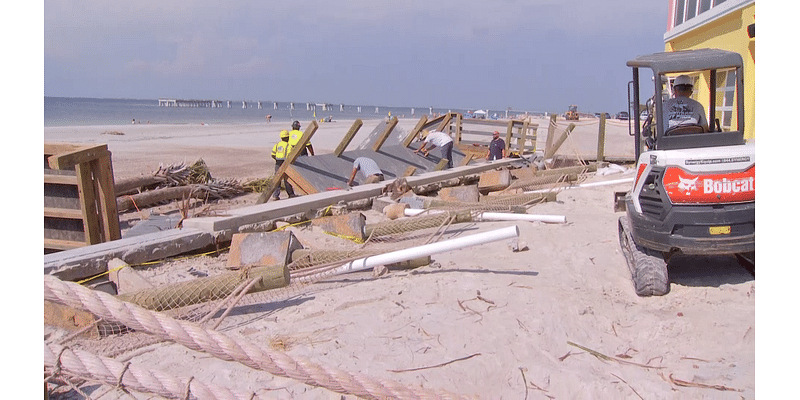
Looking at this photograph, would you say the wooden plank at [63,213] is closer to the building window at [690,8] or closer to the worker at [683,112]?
the worker at [683,112]

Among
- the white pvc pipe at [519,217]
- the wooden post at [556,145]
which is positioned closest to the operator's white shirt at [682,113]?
the white pvc pipe at [519,217]

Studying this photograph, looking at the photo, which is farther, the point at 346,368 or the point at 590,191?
the point at 590,191

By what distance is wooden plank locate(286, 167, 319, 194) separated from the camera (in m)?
11.3

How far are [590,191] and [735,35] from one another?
4433 mm

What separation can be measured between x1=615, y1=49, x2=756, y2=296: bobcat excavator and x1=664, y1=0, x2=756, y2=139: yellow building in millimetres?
4112

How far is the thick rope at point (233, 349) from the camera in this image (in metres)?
2.97

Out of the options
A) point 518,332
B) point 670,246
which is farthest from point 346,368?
point 670,246

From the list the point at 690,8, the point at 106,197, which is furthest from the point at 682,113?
the point at 690,8

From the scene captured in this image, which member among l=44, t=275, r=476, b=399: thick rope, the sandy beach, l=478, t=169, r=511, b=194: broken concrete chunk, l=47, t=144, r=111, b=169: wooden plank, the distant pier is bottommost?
the sandy beach

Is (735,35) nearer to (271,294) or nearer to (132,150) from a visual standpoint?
(271,294)

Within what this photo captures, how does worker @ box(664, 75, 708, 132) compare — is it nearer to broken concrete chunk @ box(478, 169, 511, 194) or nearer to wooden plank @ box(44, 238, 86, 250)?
wooden plank @ box(44, 238, 86, 250)

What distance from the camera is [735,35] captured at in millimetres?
11930

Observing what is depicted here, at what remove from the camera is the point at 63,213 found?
6742 mm

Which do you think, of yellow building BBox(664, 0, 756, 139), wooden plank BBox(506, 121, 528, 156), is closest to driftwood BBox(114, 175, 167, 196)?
yellow building BBox(664, 0, 756, 139)
